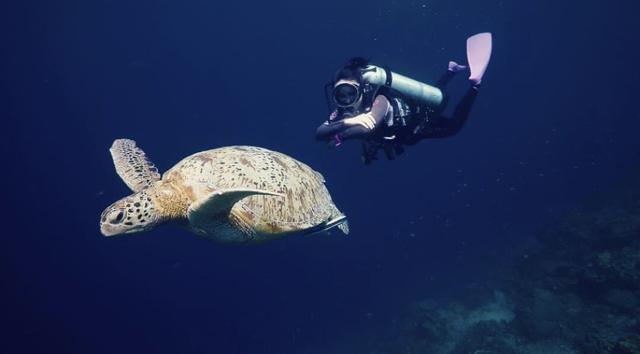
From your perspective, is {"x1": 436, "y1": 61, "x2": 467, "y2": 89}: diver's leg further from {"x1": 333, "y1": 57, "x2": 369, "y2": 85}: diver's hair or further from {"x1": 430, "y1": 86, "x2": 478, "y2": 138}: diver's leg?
{"x1": 333, "y1": 57, "x2": 369, "y2": 85}: diver's hair

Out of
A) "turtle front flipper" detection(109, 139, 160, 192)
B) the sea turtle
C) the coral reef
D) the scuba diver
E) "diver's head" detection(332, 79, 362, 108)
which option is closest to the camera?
the sea turtle

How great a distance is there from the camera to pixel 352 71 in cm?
371

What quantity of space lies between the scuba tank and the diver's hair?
8 centimetres

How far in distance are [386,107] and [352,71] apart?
0.51 meters

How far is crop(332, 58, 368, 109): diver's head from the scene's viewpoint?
Answer: 11.6 ft

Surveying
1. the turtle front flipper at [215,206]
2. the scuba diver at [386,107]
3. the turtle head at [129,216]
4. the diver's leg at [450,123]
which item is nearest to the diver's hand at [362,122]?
the scuba diver at [386,107]

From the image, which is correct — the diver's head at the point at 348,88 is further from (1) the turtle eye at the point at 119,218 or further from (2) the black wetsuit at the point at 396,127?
(1) the turtle eye at the point at 119,218

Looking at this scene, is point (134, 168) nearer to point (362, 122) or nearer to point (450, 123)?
point (362, 122)

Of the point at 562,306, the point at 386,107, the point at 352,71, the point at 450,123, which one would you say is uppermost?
the point at 352,71

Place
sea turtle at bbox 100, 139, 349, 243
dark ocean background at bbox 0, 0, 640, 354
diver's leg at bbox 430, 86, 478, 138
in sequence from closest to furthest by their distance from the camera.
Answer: sea turtle at bbox 100, 139, 349, 243, diver's leg at bbox 430, 86, 478, 138, dark ocean background at bbox 0, 0, 640, 354

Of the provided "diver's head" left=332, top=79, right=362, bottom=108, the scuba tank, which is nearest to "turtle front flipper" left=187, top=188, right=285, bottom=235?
"diver's head" left=332, top=79, right=362, bottom=108

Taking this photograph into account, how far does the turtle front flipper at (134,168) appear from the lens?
126 inches

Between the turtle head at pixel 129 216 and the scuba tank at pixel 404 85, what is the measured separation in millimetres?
2389

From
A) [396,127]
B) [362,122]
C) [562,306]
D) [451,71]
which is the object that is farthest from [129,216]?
[562,306]
